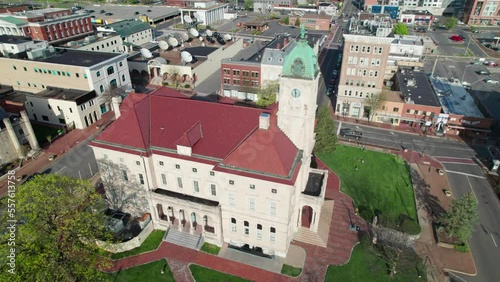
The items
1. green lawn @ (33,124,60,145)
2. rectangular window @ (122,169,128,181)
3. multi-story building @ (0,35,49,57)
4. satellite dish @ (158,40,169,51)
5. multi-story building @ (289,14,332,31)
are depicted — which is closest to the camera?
rectangular window @ (122,169,128,181)

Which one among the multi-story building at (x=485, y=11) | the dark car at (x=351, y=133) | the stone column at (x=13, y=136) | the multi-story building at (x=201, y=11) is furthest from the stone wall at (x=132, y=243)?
the multi-story building at (x=485, y=11)

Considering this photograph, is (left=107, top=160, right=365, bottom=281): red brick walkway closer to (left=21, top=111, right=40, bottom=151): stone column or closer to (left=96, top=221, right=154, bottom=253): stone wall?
(left=96, top=221, right=154, bottom=253): stone wall

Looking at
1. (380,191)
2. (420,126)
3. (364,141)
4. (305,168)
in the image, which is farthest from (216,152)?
(420,126)

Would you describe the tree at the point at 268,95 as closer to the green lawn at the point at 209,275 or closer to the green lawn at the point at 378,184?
the green lawn at the point at 378,184

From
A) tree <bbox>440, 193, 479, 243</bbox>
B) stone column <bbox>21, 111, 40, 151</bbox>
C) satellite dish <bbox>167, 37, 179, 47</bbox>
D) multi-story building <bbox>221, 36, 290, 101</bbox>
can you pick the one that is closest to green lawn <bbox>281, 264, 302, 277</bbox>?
tree <bbox>440, 193, 479, 243</bbox>

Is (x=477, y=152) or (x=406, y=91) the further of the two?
(x=406, y=91)

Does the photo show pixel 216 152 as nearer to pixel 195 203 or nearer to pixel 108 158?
pixel 195 203
